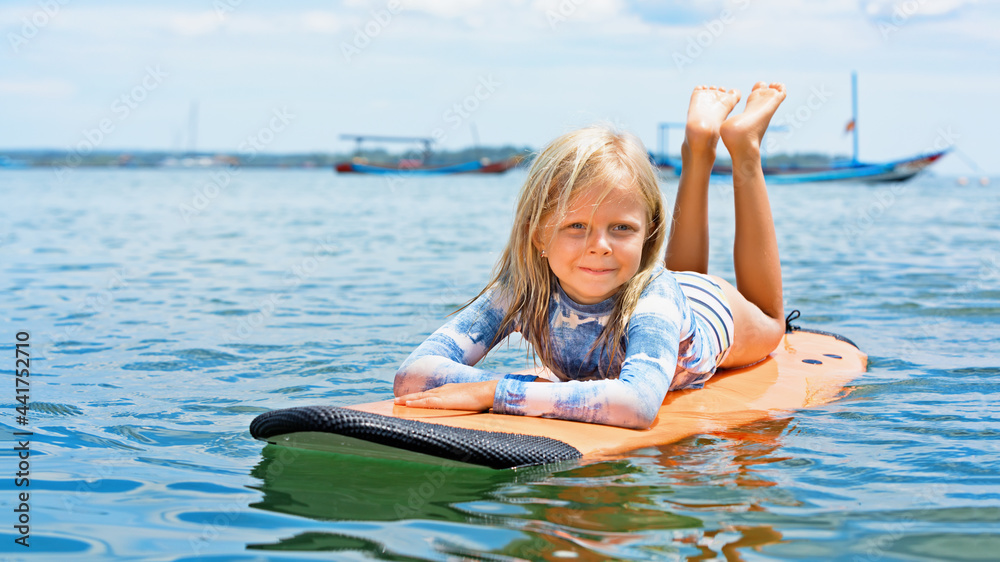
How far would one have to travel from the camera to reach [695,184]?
3.76 metres

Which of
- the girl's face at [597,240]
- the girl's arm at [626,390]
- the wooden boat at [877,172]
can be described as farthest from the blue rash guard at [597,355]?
the wooden boat at [877,172]

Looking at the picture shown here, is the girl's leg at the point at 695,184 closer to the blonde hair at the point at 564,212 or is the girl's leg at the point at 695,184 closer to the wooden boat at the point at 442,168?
the blonde hair at the point at 564,212

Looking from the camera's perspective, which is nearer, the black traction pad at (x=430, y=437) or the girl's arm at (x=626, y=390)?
the black traction pad at (x=430, y=437)

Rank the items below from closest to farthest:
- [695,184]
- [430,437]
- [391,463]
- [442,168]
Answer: [430,437], [391,463], [695,184], [442,168]

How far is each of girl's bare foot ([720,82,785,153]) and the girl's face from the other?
0.95 metres

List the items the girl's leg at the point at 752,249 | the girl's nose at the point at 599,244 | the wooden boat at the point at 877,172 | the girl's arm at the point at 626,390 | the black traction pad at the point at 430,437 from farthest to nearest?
the wooden boat at the point at 877,172
the girl's leg at the point at 752,249
the girl's nose at the point at 599,244
the girl's arm at the point at 626,390
the black traction pad at the point at 430,437

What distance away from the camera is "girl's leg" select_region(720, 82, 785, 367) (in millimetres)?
3605

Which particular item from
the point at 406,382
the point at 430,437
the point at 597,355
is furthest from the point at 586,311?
the point at 430,437

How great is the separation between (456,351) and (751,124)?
1.59 m

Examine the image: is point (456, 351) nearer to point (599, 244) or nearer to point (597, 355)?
point (597, 355)

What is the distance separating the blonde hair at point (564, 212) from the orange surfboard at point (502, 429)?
33cm

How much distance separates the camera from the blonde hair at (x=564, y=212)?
9.37ft

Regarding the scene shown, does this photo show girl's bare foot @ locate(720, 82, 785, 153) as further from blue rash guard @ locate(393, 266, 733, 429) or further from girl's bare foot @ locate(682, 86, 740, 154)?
blue rash guard @ locate(393, 266, 733, 429)

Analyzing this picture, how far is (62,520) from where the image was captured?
7.36 ft
